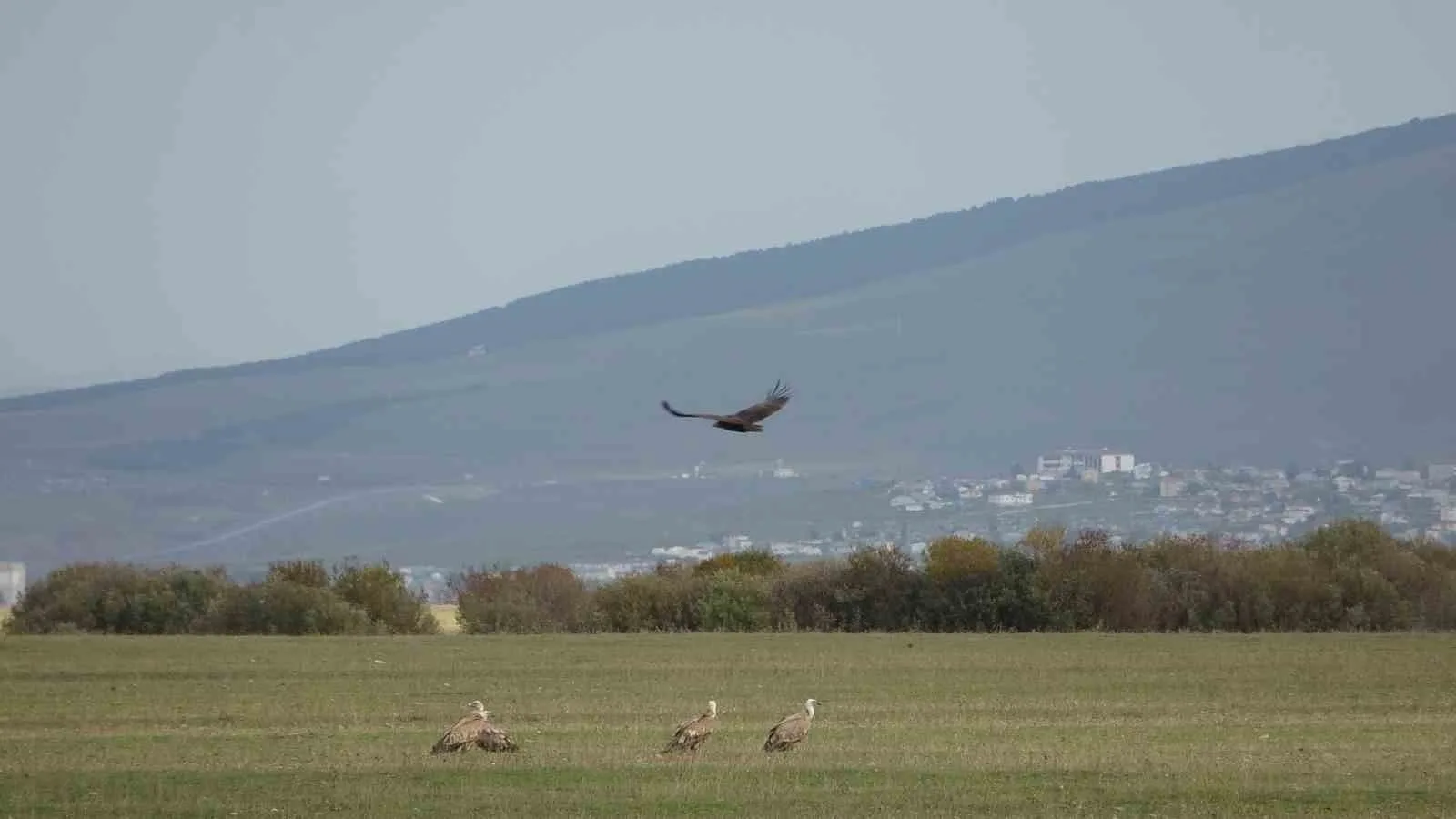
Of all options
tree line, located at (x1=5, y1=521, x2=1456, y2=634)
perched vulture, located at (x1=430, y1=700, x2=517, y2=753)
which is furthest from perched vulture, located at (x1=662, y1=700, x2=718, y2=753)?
tree line, located at (x1=5, y1=521, x2=1456, y2=634)

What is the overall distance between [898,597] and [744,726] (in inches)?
933

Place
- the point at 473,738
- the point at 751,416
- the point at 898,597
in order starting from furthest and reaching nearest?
the point at 898,597 → the point at 473,738 → the point at 751,416

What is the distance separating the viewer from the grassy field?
777 inches

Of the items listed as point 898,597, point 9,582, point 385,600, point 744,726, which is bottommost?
point 9,582

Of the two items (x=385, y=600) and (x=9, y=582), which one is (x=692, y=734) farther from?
(x=9, y=582)

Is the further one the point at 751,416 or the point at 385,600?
the point at 385,600

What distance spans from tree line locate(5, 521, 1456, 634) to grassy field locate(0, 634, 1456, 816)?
5.77m

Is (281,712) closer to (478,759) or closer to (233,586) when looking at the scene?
(478,759)

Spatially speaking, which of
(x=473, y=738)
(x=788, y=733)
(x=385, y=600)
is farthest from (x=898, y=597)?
(x=473, y=738)

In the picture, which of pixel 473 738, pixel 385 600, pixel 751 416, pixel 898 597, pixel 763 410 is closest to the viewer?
pixel 763 410

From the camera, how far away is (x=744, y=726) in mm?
26125

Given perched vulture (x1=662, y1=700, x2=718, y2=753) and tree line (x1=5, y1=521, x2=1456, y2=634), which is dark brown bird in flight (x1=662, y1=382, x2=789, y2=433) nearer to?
perched vulture (x1=662, y1=700, x2=718, y2=753)

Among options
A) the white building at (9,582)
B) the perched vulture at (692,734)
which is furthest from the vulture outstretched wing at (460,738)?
the white building at (9,582)

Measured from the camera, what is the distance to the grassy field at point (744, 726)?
1973 centimetres
